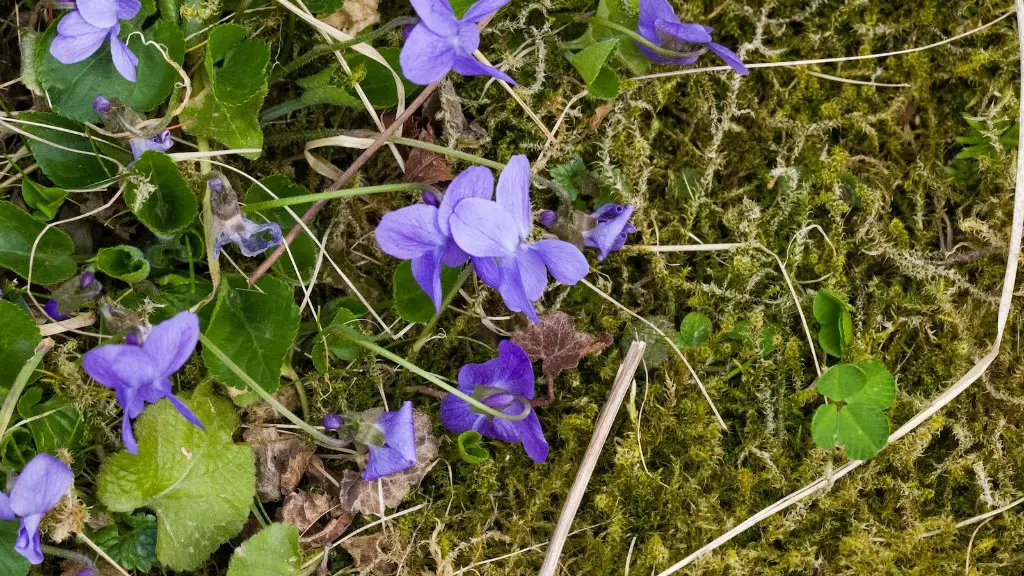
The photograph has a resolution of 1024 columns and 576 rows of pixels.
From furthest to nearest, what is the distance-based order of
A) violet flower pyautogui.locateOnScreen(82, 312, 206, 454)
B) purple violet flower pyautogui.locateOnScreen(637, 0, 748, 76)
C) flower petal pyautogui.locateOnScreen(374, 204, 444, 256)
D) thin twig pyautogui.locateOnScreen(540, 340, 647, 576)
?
thin twig pyautogui.locateOnScreen(540, 340, 647, 576) → purple violet flower pyautogui.locateOnScreen(637, 0, 748, 76) → flower petal pyautogui.locateOnScreen(374, 204, 444, 256) → violet flower pyautogui.locateOnScreen(82, 312, 206, 454)

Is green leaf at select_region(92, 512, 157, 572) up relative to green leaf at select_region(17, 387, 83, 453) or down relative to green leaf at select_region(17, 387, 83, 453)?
down

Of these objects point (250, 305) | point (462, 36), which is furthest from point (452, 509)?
point (462, 36)

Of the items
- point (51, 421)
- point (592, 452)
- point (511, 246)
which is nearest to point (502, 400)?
point (592, 452)

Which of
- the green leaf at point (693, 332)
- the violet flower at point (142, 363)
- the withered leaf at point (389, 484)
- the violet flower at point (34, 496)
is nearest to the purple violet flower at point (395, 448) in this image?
the withered leaf at point (389, 484)

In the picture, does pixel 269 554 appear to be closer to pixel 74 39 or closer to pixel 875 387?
pixel 74 39

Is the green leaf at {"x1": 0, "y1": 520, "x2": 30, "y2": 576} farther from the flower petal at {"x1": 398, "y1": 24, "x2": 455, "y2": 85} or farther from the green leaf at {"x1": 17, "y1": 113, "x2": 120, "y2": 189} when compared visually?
the flower petal at {"x1": 398, "y1": 24, "x2": 455, "y2": 85}

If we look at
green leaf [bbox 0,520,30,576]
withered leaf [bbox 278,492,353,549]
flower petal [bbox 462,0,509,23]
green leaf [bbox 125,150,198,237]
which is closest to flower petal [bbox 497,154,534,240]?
flower petal [bbox 462,0,509,23]
